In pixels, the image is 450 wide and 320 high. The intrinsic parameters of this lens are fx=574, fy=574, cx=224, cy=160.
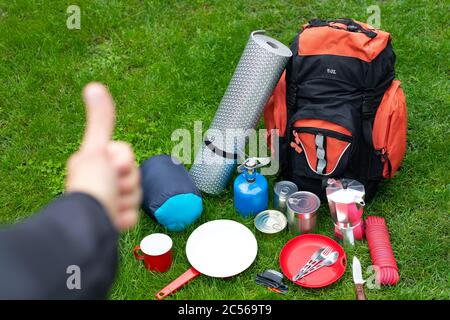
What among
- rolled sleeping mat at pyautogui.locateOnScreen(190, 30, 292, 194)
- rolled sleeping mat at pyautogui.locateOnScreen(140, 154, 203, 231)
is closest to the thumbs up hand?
rolled sleeping mat at pyautogui.locateOnScreen(140, 154, 203, 231)

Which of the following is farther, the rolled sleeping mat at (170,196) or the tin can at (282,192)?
the tin can at (282,192)

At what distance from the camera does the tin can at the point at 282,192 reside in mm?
3000

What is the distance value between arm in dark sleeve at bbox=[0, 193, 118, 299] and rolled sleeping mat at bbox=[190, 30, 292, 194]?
89.4 inches

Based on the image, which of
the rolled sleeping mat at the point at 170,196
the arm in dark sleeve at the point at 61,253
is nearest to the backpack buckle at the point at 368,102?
the rolled sleeping mat at the point at 170,196

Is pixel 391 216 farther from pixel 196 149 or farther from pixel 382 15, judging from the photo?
pixel 382 15

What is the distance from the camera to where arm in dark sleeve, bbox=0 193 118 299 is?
745 millimetres

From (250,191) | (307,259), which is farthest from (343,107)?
(307,259)

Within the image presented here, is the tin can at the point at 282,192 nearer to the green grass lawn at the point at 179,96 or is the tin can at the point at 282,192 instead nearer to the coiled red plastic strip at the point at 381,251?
the green grass lawn at the point at 179,96

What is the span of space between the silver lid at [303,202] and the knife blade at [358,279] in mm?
326

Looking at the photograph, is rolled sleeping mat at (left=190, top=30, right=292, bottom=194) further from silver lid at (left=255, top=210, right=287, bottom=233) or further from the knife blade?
the knife blade

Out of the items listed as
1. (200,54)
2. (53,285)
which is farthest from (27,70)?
(53,285)

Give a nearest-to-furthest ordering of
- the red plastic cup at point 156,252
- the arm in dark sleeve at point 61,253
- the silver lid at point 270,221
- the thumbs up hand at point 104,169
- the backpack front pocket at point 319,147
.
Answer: the arm in dark sleeve at point 61,253
the thumbs up hand at point 104,169
the red plastic cup at point 156,252
the backpack front pocket at point 319,147
the silver lid at point 270,221

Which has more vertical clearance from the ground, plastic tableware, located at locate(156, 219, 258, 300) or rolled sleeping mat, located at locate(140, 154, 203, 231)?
rolled sleeping mat, located at locate(140, 154, 203, 231)

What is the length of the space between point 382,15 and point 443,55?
23.1 inches
